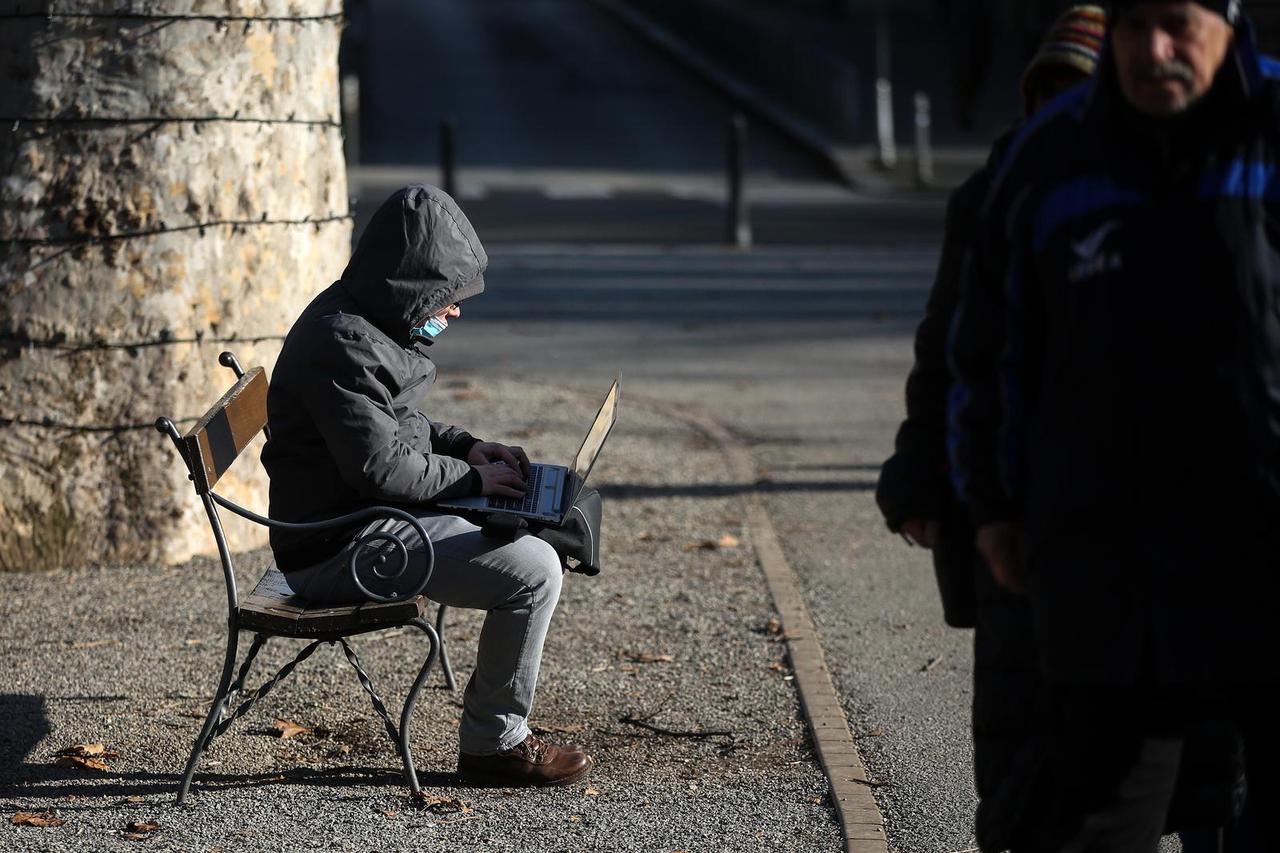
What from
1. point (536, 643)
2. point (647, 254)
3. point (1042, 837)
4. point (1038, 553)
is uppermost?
point (1038, 553)

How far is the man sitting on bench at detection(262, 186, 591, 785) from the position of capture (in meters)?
4.15

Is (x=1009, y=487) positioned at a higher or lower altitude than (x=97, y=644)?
higher

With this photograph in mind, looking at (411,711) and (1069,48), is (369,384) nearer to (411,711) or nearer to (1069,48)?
(411,711)

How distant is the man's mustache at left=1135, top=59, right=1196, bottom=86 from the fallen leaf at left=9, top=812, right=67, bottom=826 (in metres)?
3.09

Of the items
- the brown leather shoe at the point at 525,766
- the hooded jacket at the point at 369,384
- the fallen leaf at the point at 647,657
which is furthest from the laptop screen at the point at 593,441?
the fallen leaf at the point at 647,657

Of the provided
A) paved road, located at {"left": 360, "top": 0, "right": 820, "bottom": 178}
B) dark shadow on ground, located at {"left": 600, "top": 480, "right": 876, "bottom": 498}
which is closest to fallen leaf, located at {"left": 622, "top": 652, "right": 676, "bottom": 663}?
dark shadow on ground, located at {"left": 600, "top": 480, "right": 876, "bottom": 498}

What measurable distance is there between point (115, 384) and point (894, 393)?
5312mm

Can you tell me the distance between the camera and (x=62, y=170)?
6.20 metres

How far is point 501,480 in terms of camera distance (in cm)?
445

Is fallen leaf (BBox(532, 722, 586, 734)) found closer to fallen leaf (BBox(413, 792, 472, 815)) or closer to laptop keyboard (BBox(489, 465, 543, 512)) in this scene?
fallen leaf (BBox(413, 792, 472, 815))

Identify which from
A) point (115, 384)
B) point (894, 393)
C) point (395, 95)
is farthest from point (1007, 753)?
point (395, 95)

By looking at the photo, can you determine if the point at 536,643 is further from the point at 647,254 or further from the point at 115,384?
the point at 647,254

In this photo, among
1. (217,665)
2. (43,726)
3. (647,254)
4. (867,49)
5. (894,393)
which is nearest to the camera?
(43,726)

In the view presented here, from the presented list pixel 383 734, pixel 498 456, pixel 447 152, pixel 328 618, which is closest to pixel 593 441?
pixel 498 456
